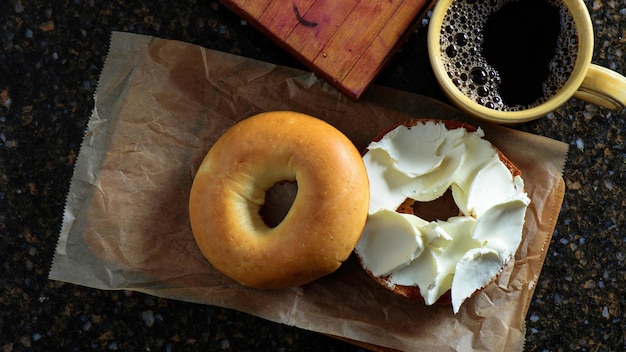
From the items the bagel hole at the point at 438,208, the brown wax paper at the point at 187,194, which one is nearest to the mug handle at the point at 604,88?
the brown wax paper at the point at 187,194

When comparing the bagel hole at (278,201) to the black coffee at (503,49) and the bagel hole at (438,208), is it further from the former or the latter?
the black coffee at (503,49)

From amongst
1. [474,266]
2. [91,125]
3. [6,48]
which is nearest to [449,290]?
[474,266]

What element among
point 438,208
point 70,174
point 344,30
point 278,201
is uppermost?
point 344,30

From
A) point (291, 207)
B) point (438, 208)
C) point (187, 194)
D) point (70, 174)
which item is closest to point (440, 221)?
point (438, 208)

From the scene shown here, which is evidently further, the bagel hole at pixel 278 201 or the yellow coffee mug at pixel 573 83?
the bagel hole at pixel 278 201

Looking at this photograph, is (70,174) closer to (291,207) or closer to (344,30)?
(291,207)

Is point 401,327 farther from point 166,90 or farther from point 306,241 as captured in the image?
point 166,90
